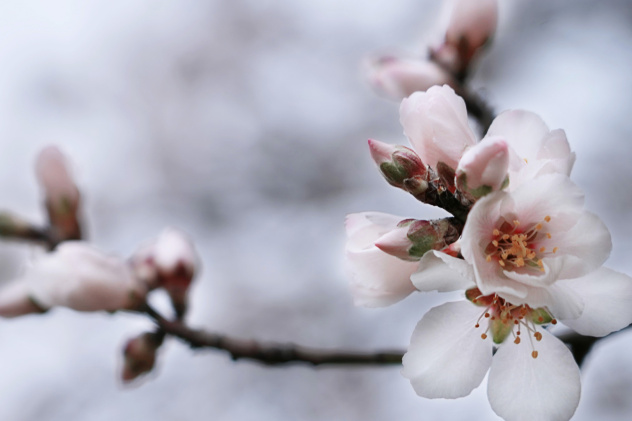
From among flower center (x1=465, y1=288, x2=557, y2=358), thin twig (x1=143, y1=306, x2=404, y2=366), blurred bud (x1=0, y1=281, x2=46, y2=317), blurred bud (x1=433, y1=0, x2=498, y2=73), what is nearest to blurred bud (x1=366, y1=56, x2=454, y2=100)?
blurred bud (x1=433, y1=0, x2=498, y2=73)

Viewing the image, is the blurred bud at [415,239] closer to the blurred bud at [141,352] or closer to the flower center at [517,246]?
the flower center at [517,246]

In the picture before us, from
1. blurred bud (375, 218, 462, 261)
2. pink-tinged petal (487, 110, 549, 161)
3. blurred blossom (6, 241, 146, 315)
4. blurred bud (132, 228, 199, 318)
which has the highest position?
pink-tinged petal (487, 110, 549, 161)

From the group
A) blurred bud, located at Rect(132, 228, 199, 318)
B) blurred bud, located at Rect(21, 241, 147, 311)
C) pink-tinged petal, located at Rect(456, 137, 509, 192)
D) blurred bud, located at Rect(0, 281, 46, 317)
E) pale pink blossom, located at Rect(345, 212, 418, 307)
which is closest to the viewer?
pink-tinged petal, located at Rect(456, 137, 509, 192)

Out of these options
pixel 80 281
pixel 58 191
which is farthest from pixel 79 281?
pixel 58 191

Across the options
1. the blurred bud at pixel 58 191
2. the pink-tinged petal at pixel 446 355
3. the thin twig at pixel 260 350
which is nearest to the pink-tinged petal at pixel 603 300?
the pink-tinged petal at pixel 446 355

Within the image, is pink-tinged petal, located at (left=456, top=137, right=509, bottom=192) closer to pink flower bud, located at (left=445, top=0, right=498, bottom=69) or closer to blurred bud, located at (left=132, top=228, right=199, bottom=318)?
pink flower bud, located at (left=445, top=0, right=498, bottom=69)

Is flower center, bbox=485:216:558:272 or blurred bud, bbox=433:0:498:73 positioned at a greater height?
blurred bud, bbox=433:0:498:73

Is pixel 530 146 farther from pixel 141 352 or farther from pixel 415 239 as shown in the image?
pixel 141 352
